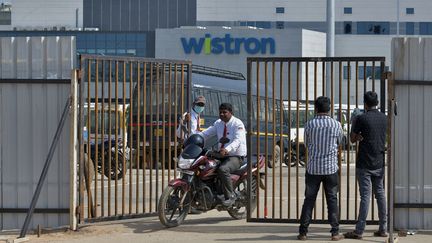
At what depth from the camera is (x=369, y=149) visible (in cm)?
1138

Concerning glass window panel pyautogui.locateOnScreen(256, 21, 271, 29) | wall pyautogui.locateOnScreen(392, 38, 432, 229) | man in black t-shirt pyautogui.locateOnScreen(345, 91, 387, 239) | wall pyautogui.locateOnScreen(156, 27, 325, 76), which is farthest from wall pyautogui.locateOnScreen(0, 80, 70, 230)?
glass window panel pyautogui.locateOnScreen(256, 21, 271, 29)

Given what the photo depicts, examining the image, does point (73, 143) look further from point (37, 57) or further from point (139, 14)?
point (139, 14)

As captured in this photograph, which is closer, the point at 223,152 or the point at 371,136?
the point at 371,136

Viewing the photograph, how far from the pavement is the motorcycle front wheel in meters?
0.12

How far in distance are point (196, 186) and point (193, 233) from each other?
2.27 feet

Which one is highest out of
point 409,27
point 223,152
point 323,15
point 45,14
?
point 45,14

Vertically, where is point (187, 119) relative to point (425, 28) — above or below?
below

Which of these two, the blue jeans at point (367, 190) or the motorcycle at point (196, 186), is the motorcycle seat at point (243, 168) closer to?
the motorcycle at point (196, 186)

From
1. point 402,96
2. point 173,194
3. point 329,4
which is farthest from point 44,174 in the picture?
point 329,4

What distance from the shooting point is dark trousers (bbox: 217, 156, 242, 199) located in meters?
12.8

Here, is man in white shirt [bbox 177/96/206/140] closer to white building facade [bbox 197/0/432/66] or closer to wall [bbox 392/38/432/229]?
wall [bbox 392/38/432/229]

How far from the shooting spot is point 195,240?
38.4 ft

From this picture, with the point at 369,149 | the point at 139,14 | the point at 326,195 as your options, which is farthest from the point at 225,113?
the point at 139,14

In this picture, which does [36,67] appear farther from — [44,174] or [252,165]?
[252,165]
